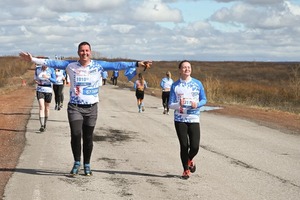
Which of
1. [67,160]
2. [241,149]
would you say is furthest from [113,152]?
[241,149]

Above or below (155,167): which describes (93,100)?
above

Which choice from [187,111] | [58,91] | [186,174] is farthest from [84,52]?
[58,91]

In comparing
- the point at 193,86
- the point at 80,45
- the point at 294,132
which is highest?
the point at 80,45

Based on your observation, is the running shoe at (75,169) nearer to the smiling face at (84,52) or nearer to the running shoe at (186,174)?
the smiling face at (84,52)

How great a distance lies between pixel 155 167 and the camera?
8773mm

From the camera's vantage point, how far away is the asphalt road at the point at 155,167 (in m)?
6.91

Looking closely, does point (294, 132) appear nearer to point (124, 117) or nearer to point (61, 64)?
point (124, 117)

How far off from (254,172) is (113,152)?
308 cm

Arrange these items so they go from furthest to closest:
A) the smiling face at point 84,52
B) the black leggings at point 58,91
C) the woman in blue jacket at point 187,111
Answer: the black leggings at point 58,91
the woman in blue jacket at point 187,111
the smiling face at point 84,52

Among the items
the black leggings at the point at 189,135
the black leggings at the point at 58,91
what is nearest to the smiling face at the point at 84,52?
the black leggings at the point at 189,135

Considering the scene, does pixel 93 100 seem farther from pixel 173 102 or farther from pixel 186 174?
pixel 186 174

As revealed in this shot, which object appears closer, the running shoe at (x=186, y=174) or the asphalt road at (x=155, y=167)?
the asphalt road at (x=155, y=167)

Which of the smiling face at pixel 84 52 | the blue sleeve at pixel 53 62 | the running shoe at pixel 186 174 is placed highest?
the smiling face at pixel 84 52

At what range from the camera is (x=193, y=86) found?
778 cm
